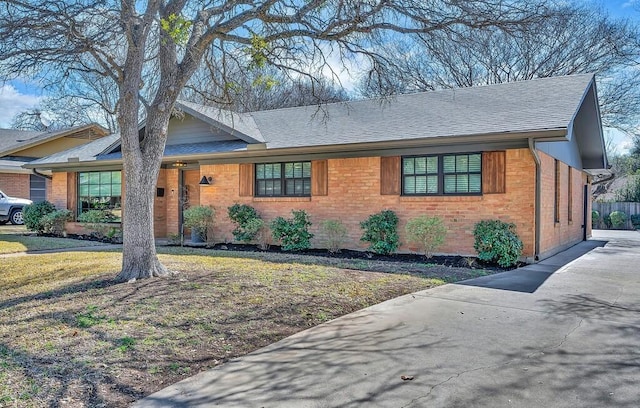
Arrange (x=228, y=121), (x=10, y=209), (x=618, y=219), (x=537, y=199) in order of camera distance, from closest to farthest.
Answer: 1. (x=537, y=199)
2. (x=228, y=121)
3. (x=10, y=209)
4. (x=618, y=219)

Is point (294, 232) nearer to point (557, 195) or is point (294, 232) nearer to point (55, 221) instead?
point (557, 195)

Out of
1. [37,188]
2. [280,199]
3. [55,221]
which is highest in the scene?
[37,188]

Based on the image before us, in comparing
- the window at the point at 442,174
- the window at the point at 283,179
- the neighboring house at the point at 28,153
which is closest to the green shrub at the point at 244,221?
the window at the point at 283,179

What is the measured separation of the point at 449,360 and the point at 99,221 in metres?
15.3

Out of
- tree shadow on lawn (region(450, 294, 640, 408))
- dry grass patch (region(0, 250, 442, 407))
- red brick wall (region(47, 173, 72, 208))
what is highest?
red brick wall (region(47, 173, 72, 208))

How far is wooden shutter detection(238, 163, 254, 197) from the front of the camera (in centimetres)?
1454

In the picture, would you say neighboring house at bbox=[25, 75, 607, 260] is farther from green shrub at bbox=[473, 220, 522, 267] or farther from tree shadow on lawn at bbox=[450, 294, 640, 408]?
tree shadow on lawn at bbox=[450, 294, 640, 408]

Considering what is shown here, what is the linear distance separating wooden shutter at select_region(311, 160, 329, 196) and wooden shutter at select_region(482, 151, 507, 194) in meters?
4.17

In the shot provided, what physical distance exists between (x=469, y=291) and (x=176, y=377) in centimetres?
493

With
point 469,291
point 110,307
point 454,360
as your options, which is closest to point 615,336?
point 454,360

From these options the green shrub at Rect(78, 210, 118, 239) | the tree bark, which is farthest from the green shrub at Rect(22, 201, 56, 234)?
the tree bark

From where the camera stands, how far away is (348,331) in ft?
18.0

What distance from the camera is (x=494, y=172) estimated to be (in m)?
10.9

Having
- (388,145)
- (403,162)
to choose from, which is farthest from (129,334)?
(403,162)
